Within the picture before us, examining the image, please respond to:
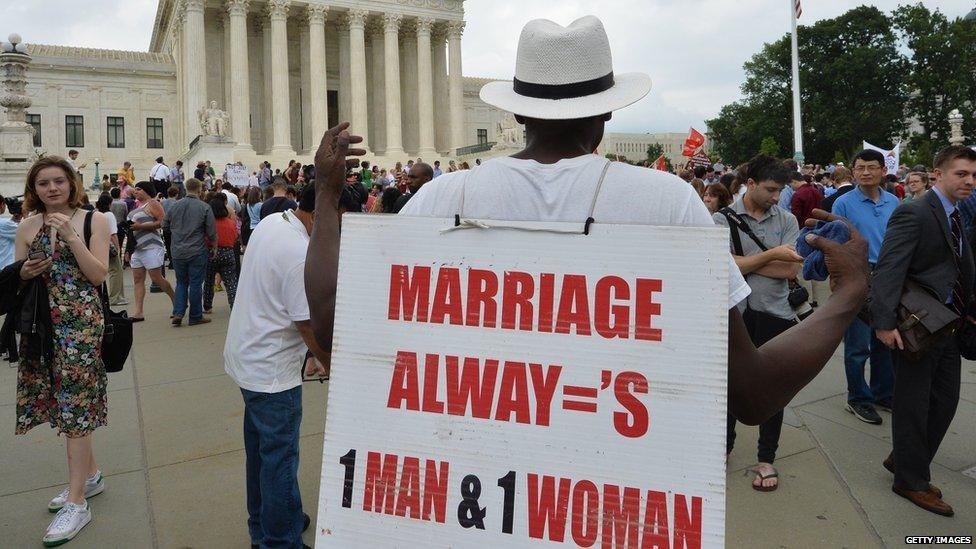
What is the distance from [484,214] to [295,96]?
155ft

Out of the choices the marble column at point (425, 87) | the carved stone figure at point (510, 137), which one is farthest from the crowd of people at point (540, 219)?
the marble column at point (425, 87)

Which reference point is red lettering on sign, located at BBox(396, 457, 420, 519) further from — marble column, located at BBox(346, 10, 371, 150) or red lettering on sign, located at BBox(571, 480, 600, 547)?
marble column, located at BBox(346, 10, 371, 150)

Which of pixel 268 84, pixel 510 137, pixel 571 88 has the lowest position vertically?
pixel 571 88

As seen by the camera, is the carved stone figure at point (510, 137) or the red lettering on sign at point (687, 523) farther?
the carved stone figure at point (510, 137)

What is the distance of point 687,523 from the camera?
126cm

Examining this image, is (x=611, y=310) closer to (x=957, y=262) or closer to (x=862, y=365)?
(x=957, y=262)

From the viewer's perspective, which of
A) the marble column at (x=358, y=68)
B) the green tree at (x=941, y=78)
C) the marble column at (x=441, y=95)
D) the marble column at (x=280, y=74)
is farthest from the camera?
the green tree at (x=941, y=78)

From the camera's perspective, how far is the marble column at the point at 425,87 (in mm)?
44750

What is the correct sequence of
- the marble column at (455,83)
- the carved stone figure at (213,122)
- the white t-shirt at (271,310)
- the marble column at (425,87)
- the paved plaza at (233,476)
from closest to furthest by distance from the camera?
the white t-shirt at (271,310)
the paved plaza at (233,476)
the carved stone figure at (213,122)
the marble column at (425,87)
the marble column at (455,83)

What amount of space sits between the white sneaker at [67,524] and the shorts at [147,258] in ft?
23.7

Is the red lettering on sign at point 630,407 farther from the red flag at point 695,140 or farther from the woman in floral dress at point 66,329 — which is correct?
the red flag at point 695,140

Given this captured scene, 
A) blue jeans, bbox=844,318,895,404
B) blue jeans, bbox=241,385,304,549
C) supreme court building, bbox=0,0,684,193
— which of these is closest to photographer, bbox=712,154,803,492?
blue jeans, bbox=844,318,895,404

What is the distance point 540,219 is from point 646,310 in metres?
0.33

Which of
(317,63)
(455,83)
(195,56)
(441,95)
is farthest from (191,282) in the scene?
(441,95)
